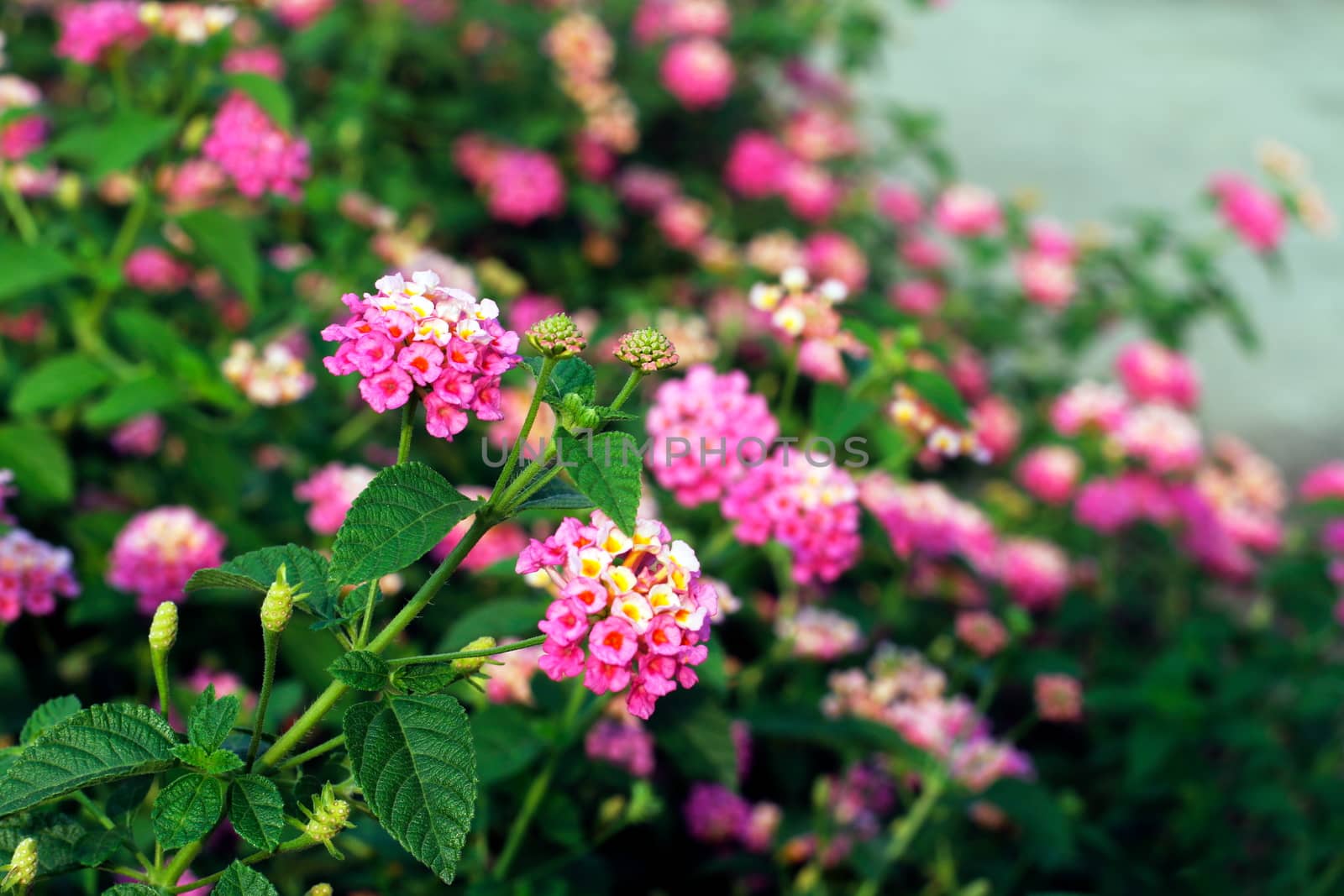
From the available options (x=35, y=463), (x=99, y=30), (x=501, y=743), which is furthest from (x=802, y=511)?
(x=99, y=30)

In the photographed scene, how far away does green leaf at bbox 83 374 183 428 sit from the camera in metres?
1.83

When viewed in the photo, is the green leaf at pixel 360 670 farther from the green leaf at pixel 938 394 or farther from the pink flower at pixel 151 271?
the pink flower at pixel 151 271

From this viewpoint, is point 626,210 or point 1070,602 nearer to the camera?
point 1070,602

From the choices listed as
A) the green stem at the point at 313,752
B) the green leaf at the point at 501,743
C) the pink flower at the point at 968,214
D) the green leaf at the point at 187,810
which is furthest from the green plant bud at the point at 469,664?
the pink flower at the point at 968,214

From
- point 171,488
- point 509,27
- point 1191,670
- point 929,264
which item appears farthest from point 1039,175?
point 171,488

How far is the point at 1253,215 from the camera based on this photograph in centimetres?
384

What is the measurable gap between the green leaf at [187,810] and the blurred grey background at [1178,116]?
14.8 feet

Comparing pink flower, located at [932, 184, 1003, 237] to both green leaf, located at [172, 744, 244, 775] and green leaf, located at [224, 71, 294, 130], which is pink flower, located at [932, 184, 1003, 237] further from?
green leaf, located at [172, 744, 244, 775]

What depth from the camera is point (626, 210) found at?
13.0 feet

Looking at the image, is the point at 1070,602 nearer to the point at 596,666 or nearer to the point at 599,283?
the point at 599,283

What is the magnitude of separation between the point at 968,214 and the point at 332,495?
286 centimetres

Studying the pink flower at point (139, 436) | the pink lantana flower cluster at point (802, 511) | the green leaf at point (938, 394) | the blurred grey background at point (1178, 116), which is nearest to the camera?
the pink lantana flower cluster at point (802, 511)

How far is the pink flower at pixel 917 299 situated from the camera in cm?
400

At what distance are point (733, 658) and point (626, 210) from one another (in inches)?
78.5
